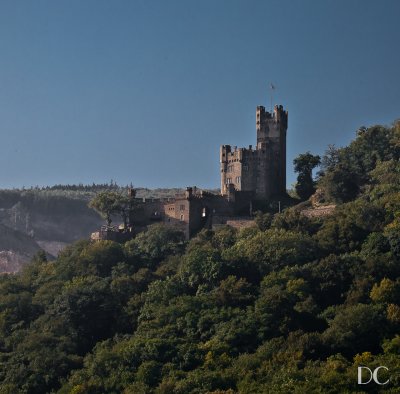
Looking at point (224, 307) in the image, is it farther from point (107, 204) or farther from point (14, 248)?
point (14, 248)

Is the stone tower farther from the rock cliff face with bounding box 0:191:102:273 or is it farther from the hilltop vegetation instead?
the rock cliff face with bounding box 0:191:102:273

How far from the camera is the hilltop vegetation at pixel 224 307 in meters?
59.1

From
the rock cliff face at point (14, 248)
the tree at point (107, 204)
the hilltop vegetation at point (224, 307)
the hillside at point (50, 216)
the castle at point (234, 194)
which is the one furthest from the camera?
the hillside at point (50, 216)

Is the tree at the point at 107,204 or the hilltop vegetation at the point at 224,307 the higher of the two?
the tree at the point at 107,204

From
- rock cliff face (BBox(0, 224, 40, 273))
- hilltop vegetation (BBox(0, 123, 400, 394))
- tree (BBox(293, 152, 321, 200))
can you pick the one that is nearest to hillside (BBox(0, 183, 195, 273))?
rock cliff face (BBox(0, 224, 40, 273))

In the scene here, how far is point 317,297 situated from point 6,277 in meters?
23.6

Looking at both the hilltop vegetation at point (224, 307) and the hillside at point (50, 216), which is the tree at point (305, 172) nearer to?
the hilltop vegetation at point (224, 307)

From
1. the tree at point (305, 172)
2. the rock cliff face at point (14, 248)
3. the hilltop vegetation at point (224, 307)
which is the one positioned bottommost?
the hilltop vegetation at point (224, 307)

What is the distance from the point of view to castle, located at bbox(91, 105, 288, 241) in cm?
8006

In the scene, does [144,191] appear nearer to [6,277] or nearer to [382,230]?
[6,277]

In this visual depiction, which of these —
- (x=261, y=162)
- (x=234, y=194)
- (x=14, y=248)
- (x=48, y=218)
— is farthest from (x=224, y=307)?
(x=48, y=218)

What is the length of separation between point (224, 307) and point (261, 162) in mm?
18977

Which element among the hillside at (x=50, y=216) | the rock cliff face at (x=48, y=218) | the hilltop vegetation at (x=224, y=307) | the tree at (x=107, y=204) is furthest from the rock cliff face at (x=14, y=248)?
the hilltop vegetation at (x=224, y=307)

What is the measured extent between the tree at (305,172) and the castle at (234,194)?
1.09 meters
